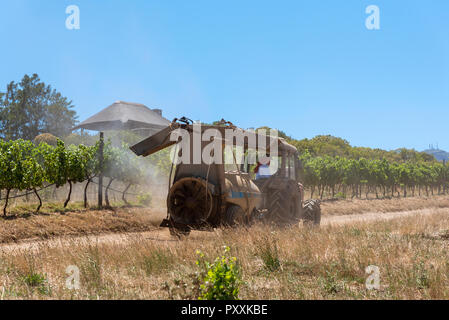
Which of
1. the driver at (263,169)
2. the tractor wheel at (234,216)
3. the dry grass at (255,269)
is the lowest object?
the dry grass at (255,269)

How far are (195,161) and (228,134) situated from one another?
101cm

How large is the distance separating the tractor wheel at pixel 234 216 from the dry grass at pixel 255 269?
101cm

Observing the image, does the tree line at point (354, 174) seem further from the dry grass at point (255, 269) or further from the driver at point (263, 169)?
the dry grass at point (255, 269)

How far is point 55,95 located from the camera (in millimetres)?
62062

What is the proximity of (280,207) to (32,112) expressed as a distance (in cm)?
5443

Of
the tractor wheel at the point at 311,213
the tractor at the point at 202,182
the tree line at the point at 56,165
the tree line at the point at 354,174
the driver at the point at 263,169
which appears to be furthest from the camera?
the tree line at the point at 354,174

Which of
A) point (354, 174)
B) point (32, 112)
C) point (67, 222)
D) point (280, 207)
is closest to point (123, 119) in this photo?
point (32, 112)

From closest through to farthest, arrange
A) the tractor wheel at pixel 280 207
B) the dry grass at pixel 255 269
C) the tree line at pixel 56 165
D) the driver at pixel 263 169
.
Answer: the dry grass at pixel 255 269 → the tractor wheel at pixel 280 207 → the driver at pixel 263 169 → the tree line at pixel 56 165

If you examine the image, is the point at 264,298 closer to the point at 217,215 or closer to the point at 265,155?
the point at 217,215

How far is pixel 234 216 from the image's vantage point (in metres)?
9.54

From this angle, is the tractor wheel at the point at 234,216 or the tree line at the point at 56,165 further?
the tree line at the point at 56,165

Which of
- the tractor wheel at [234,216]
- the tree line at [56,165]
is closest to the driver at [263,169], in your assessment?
the tractor wheel at [234,216]

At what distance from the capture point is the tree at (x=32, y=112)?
55.8m

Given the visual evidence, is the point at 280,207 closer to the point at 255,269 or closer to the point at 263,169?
the point at 263,169
